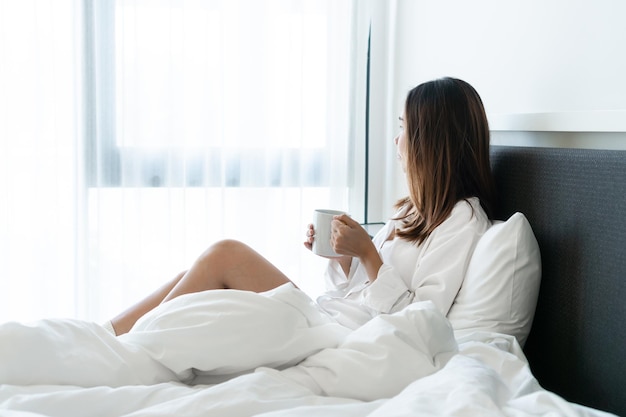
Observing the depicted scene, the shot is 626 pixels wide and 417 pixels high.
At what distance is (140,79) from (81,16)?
12.6 inches

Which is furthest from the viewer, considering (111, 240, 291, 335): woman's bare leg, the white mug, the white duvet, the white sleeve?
(111, 240, 291, 335): woman's bare leg

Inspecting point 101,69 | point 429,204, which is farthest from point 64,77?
point 429,204

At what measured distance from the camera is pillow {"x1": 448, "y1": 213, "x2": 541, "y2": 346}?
1.62m

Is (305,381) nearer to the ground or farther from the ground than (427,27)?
nearer to the ground

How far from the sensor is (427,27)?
107 inches

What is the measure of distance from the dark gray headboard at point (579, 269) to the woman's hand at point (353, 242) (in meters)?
0.37

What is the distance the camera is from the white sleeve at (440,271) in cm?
177

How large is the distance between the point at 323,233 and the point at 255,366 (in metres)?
0.59

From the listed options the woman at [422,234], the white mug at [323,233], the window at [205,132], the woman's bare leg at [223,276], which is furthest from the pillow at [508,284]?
the window at [205,132]

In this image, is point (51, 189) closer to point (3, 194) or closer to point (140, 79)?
point (3, 194)

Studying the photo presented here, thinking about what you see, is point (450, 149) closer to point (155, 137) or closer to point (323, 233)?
point (323, 233)

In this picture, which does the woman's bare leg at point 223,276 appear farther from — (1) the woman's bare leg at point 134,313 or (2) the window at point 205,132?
(2) the window at point 205,132

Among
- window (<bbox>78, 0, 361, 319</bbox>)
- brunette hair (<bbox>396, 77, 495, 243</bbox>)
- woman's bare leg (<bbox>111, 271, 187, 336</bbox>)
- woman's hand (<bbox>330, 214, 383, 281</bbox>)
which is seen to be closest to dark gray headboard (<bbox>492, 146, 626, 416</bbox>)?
brunette hair (<bbox>396, 77, 495, 243</bbox>)

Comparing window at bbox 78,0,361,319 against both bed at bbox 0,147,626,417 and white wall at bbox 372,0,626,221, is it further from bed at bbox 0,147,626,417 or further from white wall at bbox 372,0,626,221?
bed at bbox 0,147,626,417
